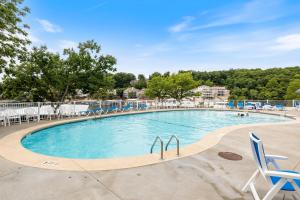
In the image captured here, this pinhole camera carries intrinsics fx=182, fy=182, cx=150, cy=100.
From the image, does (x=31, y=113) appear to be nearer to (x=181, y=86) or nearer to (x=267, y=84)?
(x=181, y=86)

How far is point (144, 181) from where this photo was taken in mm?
3242

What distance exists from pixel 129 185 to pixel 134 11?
1614 centimetres

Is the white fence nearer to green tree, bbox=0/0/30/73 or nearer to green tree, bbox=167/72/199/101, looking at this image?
green tree, bbox=0/0/30/73

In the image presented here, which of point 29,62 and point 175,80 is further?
point 175,80

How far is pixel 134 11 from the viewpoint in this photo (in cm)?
1622

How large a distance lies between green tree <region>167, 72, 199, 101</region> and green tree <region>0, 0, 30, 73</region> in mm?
17874

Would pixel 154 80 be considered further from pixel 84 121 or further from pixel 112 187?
pixel 112 187

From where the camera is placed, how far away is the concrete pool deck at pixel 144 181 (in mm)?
2793

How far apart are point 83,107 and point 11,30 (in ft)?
20.6

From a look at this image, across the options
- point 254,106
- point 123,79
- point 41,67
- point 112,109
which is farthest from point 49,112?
point 123,79

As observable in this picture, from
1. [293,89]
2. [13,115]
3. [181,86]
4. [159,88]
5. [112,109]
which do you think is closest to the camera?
[13,115]

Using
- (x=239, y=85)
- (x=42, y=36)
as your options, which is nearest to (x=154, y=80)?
(x=42, y=36)

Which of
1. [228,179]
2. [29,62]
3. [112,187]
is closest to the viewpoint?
[112,187]

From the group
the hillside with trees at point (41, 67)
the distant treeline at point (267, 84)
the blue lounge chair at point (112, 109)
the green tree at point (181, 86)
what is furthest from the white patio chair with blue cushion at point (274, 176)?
the distant treeline at point (267, 84)
